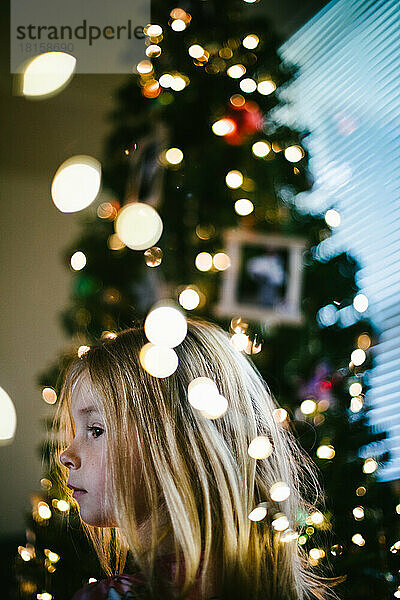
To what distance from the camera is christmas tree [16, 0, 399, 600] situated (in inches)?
39.0

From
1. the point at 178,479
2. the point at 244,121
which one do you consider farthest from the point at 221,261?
the point at 178,479

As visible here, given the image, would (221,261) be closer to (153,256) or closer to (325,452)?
(153,256)

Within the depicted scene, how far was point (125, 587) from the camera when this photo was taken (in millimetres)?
837

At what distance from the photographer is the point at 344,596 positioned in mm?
980

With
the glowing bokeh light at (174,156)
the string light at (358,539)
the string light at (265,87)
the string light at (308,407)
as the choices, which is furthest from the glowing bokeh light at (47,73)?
the string light at (358,539)

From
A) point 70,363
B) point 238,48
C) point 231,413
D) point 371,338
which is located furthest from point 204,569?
point 238,48

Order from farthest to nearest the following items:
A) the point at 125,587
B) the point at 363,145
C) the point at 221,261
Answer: the point at 363,145
the point at 221,261
the point at 125,587

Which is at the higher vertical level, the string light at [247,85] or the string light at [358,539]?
the string light at [247,85]

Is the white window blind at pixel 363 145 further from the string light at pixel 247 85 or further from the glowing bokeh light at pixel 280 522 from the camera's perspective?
the glowing bokeh light at pixel 280 522

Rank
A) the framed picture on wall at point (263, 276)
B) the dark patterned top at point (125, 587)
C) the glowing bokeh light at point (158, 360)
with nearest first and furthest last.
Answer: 1. the dark patterned top at point (125, 587)
2. the glowing bokeh light at point (158, 360)
3. the framed picture on wall at point (263, 276)

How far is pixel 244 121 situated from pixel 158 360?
0.44m

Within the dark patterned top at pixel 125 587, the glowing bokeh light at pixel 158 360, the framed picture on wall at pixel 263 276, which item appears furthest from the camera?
the framed picture on wall at pixel 263 276

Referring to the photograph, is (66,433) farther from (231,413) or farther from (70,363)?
(231,413)

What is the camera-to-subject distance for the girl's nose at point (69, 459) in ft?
2.98
